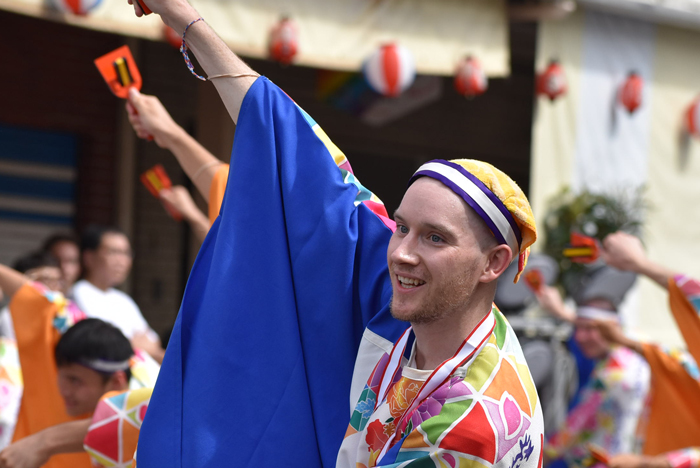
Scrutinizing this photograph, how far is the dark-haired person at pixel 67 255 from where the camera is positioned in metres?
4.57

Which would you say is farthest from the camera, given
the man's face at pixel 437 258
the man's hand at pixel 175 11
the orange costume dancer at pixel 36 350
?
the orange costume dancer at pixel 36 350

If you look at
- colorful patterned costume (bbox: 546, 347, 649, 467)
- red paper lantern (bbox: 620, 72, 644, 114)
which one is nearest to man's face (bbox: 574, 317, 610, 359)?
colorful patterned costume (bbox: 546, 347, 649, 467)

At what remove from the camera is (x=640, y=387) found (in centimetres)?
463

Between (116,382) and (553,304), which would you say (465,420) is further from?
(553,304)

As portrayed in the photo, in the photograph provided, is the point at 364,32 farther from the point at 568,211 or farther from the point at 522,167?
the point at 522,167

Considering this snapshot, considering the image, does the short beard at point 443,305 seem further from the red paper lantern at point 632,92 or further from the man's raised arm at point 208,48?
the red paper lantern at point 632,92

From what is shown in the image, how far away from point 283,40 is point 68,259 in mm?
1742

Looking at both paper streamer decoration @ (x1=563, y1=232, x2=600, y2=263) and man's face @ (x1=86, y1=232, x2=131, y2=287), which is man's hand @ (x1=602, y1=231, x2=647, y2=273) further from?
man's face @ (x1=86, y1=232, x2=131, y2=287)

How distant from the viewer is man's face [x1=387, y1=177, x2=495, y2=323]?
1557mm

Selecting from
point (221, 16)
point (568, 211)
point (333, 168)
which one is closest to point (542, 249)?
point (568, 211)

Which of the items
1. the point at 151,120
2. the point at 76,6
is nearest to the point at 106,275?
the point at 76,6

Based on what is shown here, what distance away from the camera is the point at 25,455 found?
2.18 meters

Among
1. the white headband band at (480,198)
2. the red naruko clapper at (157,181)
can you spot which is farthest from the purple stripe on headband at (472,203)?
the red naruko clapper at (157,181)

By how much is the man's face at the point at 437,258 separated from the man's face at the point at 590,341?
324 cm
